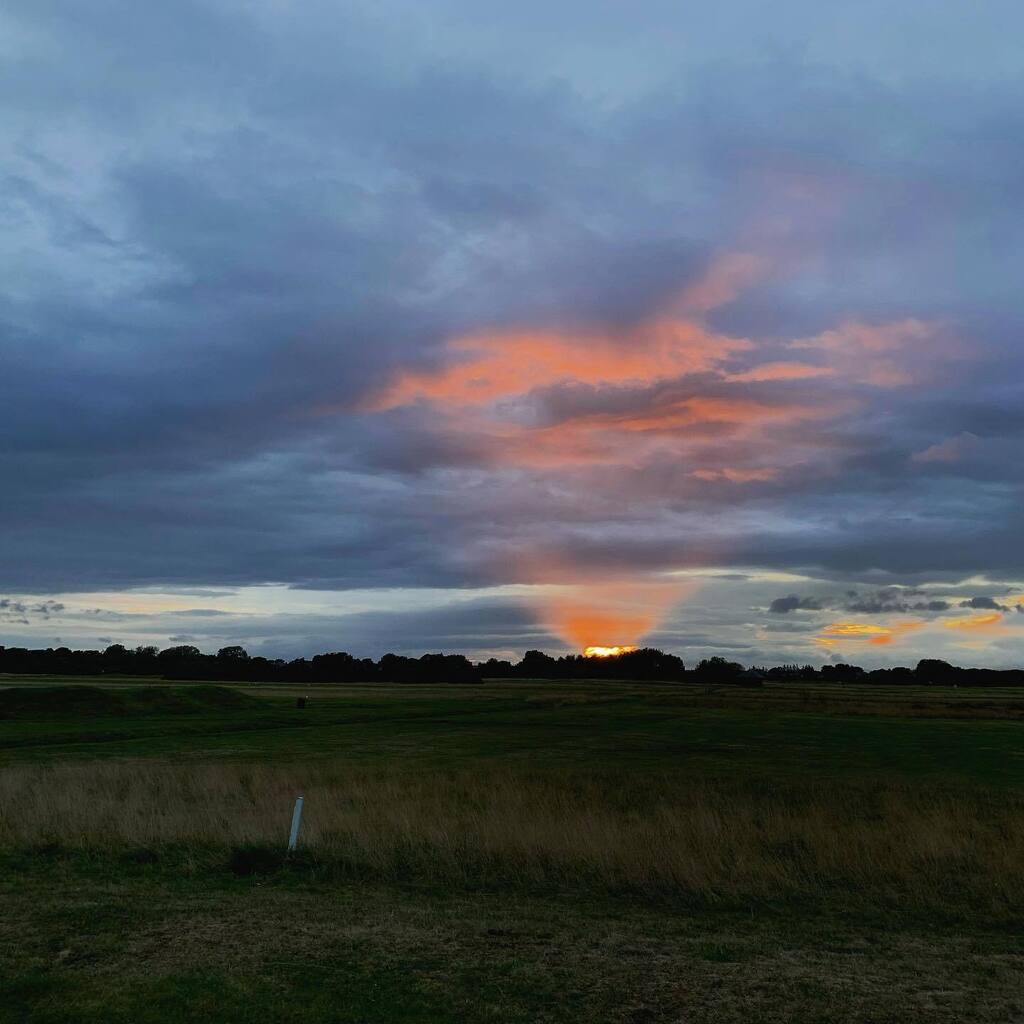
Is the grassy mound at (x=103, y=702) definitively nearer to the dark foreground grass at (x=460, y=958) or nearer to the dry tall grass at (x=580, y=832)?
the dry tall grass at (x=580, y=832)

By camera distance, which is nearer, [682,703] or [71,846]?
[71,846]

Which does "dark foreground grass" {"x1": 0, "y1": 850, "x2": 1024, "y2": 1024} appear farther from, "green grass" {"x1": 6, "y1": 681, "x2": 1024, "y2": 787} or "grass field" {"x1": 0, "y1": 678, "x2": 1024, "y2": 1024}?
"green grass" {"x1": 6, "y1": 681, "x2": 1024, "y2": 787}

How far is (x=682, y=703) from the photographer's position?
11288cm

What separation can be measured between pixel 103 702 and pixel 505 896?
7590cm

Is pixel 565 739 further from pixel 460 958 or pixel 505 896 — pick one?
pixel 460 958

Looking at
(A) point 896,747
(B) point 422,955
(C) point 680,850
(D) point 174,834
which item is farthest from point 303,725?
(B) point 422,955

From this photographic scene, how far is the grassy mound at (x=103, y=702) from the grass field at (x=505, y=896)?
151ft

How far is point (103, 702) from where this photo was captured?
8075cm

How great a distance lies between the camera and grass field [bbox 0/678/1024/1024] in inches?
376

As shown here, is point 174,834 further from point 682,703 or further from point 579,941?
point 682,703

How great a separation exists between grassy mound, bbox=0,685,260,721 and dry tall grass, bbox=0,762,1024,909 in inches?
2098

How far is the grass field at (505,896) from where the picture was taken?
31.4 feet

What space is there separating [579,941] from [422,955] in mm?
2185

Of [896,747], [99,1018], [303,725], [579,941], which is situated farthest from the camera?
[303,725]
